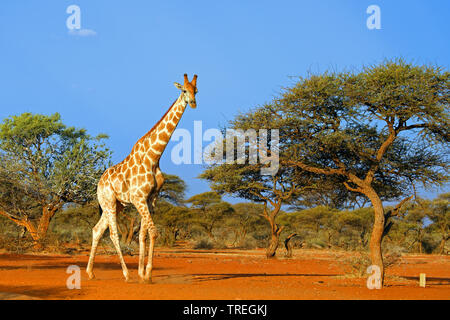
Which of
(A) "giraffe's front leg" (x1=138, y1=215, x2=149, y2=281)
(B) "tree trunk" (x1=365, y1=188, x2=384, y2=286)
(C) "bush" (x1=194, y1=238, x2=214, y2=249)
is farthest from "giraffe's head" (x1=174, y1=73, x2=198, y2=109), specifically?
(C) "bush" (x1=194, y1=238, x2=214, y2=249)

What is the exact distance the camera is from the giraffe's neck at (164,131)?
11.0 metres

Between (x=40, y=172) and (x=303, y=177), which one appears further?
(x=40, y=172)

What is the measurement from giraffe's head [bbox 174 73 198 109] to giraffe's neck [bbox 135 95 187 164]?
8.3 inches

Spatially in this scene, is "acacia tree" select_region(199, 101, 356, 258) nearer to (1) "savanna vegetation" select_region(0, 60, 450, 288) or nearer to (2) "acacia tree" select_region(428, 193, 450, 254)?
(1) "savanna vegetation" select_region(0, 60, 450, 288)

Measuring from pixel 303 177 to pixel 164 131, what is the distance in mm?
7821

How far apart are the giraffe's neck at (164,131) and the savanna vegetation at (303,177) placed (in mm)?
4497

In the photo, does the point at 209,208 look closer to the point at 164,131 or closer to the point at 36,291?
the point at 164,131

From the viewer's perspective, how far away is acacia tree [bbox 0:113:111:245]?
2608 cm

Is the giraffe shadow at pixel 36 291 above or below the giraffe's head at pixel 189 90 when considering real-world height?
below

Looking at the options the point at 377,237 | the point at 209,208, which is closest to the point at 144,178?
the point at 377,237

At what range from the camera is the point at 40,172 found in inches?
1034

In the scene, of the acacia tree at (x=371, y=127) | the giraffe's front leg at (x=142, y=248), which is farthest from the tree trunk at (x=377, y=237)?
the giraffe's front leg at (x=142, y=248)

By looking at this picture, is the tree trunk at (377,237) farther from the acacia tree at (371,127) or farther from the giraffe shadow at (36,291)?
the giraffe shadow at (36,291)
